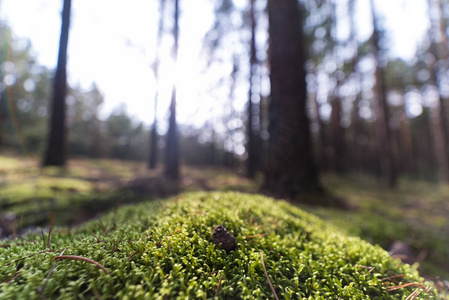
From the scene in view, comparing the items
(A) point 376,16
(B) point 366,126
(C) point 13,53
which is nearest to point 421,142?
(B) point 366,126

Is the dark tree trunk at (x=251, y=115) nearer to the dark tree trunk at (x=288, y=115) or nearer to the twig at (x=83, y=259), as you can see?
the dark tree trunk at (x=288, y=115)

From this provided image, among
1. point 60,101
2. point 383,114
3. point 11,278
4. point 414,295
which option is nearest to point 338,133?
point 383,114

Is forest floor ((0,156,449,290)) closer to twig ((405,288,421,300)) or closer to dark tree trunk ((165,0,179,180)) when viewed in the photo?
twig ((405,288,421,300))

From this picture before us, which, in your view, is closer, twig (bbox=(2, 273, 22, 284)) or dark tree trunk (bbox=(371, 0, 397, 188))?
twig (bbox=(2, 273, 22, 284))

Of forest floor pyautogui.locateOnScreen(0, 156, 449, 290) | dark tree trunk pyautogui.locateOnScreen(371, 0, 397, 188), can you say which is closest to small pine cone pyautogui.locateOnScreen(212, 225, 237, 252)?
forest floor pyautogui.locateOnScreen(0, 156, 449, 290)

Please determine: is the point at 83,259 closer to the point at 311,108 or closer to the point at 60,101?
the point at 60,101

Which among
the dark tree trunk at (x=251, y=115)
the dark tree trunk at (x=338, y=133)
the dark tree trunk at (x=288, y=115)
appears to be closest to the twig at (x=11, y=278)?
the dark tree trunk at (x=288, y=115)

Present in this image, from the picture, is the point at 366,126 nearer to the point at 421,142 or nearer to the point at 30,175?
the point at 421,142
